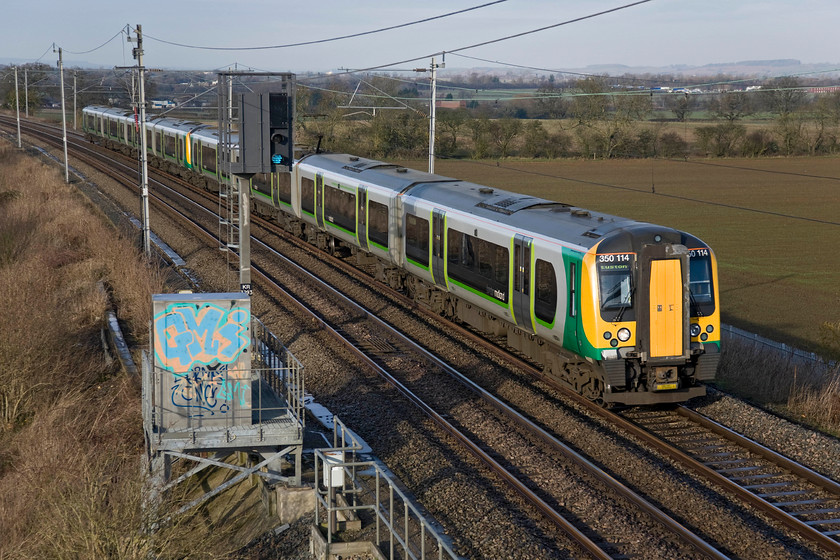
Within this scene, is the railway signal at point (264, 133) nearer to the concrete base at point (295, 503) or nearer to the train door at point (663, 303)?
the concrete base at point (295, 503)

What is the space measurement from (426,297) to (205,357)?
9378 millimetres

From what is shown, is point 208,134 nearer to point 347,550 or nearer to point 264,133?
point 264,133

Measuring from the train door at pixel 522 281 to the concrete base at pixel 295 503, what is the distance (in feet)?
17.8

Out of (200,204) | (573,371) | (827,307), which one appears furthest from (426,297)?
(200,204)

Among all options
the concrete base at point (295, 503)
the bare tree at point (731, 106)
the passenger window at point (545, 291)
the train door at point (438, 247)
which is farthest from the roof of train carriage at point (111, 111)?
the bare tree at point (731, 106)

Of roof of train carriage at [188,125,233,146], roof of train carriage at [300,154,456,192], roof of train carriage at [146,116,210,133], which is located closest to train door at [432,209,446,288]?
roof of train carriage at [300,154,456,192]

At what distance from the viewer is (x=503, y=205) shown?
16891 mm

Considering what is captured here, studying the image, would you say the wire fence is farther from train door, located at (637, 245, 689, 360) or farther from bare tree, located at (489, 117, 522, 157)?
bare tree, located at (489, 117, 522, 157)

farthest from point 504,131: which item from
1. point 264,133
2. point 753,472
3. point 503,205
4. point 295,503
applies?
point 295,503

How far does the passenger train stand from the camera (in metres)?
13.3

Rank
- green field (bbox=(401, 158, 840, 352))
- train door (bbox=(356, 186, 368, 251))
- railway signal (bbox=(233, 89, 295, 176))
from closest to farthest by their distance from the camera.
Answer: railway signal (bbox=(233, 89, 295, 176)) → train door (bbox=(356, 186, 368, 251)) → green field (bbox=(401, 158, 840, 352))

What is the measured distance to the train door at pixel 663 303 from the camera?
524 inches

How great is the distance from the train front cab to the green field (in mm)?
8525

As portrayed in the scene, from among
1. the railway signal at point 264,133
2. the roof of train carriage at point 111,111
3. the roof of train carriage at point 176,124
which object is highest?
the roof of train carriage at point 111,111
